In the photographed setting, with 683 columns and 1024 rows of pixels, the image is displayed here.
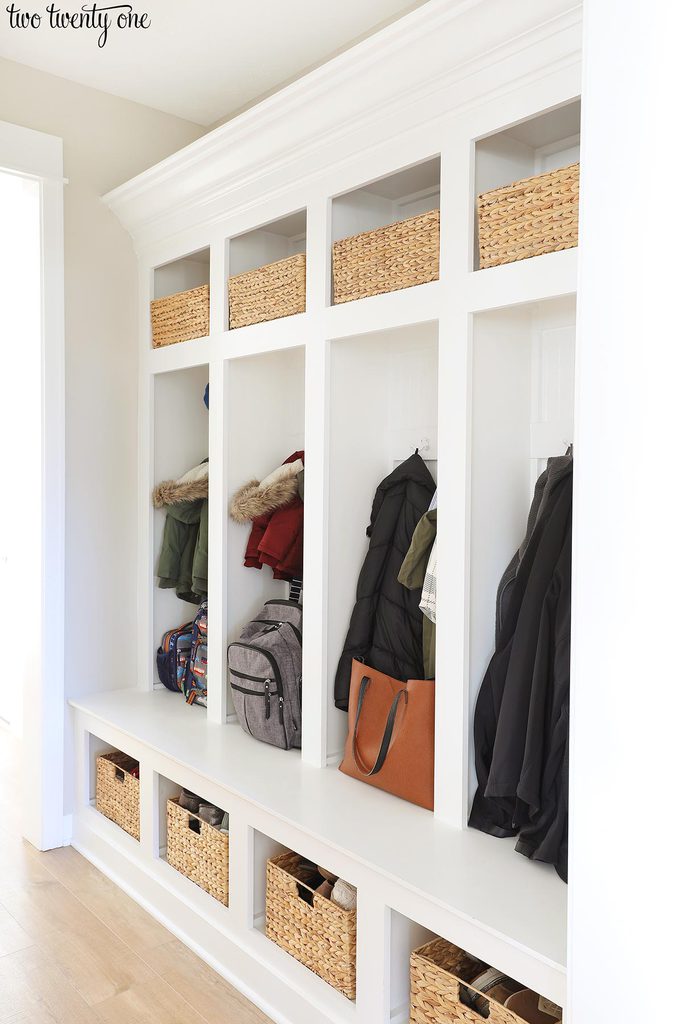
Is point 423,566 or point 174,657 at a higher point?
point 423,566

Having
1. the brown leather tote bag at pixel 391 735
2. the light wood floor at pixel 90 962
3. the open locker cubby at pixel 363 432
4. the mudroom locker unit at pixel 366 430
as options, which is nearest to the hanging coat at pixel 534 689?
the mudroom locker unit at pixel 366 430

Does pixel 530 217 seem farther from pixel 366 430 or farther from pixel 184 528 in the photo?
pixel 184 528

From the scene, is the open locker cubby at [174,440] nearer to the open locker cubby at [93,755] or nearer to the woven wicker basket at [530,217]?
the open locker cubby at [93,755]

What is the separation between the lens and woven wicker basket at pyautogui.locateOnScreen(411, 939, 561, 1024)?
5.20 ft

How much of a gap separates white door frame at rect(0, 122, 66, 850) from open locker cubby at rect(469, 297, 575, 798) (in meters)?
1.65

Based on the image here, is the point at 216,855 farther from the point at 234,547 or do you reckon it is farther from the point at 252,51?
the point at 252,51

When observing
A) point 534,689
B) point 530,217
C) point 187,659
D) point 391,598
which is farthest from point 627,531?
point 187,659

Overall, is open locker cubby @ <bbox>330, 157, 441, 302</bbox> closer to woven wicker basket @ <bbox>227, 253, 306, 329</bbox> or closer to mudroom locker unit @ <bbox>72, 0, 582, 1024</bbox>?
mudroom locker unit @ <bbox>72, 0, 582, 1024</bbox>

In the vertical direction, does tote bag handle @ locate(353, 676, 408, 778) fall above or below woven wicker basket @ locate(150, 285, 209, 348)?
below

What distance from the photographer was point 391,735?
2.13 m

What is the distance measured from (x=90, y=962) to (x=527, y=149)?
2465 millimetres

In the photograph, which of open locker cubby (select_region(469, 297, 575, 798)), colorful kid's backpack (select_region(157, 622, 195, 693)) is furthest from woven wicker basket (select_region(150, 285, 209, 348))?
open locker cubby (select_region(469, 297, 575, 798))

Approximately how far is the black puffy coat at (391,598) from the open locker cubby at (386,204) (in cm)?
57

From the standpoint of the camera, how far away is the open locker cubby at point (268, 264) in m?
2.45
